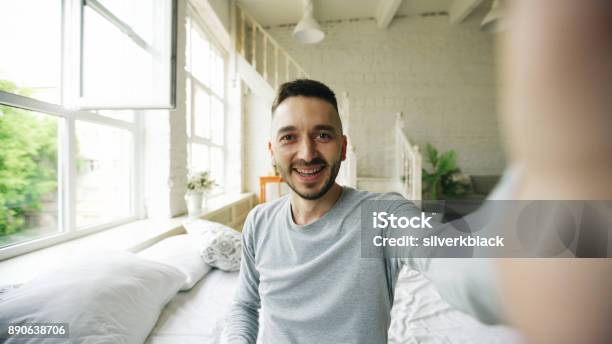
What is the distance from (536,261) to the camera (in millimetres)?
149

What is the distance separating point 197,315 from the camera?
1.43m

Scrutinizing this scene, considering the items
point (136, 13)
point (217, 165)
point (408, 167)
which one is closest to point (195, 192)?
point (136, 13)

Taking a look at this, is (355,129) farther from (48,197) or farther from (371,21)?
(48,197)

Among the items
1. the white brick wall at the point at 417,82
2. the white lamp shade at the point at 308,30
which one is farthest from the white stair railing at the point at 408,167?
the white lamp shade at the point at 308,30

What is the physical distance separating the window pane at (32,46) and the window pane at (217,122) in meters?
2.86

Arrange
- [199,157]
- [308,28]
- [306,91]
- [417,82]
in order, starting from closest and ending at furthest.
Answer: [306,91] → [308,28] → [199,157] → [417,82]

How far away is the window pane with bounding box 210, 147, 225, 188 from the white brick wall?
97.8 inches

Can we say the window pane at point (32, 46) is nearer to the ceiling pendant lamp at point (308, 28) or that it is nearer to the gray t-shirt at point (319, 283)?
the gray t-shirt at point (319, 283)

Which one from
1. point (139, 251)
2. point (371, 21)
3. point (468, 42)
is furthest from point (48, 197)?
point (468, 42)

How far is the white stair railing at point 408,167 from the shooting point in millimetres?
4002

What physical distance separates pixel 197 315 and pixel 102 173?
1.59 m

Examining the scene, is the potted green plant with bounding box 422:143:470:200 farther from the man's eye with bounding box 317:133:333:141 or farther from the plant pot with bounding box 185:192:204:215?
the man's eye with bounding box 317:133:333:141

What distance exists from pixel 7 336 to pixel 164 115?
2.13 metres

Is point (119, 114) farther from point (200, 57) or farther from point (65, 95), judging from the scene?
point (200, 57)
